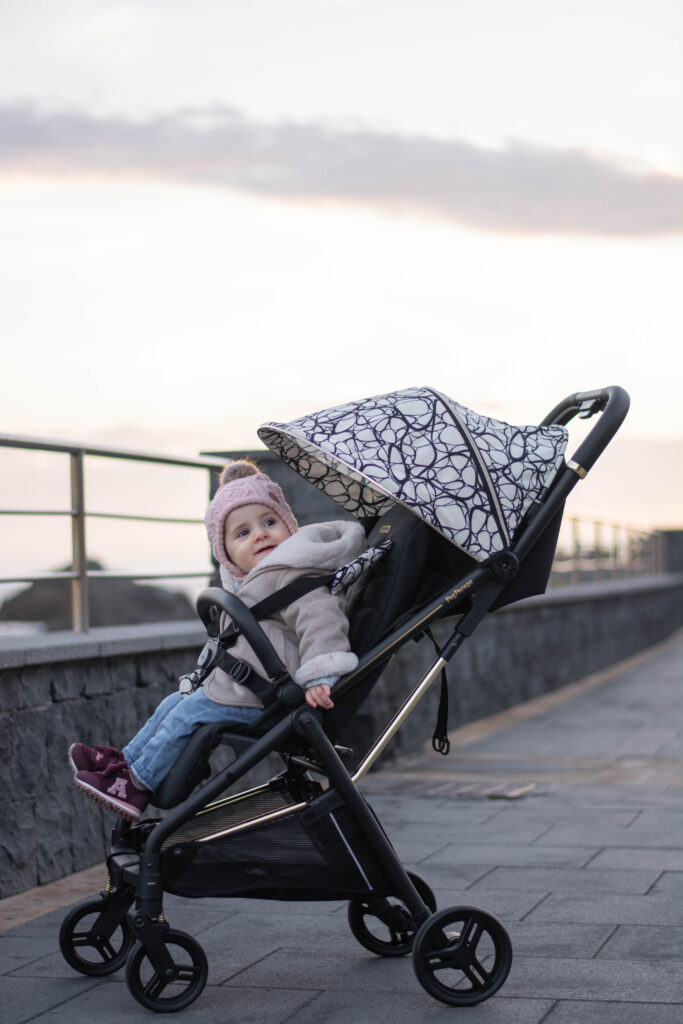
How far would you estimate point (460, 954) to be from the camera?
12.6 ft

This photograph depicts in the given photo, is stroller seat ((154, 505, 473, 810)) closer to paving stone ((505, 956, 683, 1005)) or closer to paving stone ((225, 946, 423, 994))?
paving stone ((225, 946, 423, 994))

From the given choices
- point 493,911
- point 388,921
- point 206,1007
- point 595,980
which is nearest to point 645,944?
point 595,980

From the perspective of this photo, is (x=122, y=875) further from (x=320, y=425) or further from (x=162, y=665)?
(x=162, y=665)

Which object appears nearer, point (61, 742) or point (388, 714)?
point (61, 742)

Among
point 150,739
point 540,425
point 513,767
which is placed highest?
point 540,425

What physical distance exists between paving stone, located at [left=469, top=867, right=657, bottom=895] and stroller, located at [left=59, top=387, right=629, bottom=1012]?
1.12 meters

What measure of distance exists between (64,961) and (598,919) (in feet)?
5.85

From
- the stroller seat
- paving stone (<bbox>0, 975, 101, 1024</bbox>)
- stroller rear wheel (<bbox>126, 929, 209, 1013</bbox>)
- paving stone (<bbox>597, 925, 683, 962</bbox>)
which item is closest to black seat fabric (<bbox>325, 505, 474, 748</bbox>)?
the stroller seat

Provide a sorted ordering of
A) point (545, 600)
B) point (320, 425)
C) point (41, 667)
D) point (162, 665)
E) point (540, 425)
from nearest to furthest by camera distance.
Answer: point (320, 425), point (540, 425), point (41, 667), point (162, 665), point (545, 600)

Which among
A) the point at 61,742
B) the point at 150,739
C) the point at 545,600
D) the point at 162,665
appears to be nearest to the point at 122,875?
the point at 150,739

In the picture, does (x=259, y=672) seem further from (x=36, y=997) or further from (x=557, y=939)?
(x=557, y=939)

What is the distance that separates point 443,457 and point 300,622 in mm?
624

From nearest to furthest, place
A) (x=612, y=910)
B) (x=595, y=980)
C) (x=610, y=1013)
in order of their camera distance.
→ (x=610, y=1013)
(x=595, y=980)
(x=612, y=910)

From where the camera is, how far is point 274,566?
401 cm
